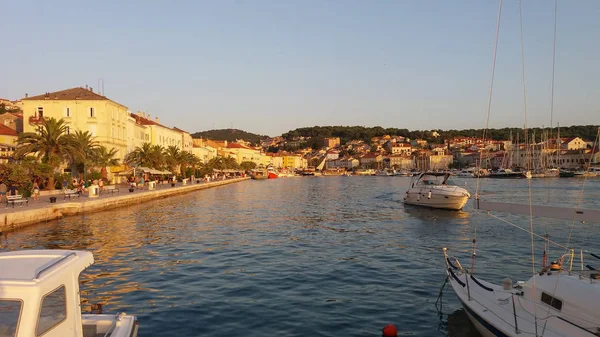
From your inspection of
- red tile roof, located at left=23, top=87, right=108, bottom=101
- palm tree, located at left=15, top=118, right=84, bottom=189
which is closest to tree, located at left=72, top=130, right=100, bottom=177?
palm tree, located at left=15, top=118, right=84, bottom=189

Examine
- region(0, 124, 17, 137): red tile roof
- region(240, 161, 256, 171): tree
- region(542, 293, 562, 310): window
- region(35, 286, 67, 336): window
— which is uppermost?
region(0, 124, 17, 137): red tile roof

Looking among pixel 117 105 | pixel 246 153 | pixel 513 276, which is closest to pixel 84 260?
pixel 513 276

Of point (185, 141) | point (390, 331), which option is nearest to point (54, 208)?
point (390, 331)

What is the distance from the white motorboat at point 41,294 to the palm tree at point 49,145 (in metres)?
40.2

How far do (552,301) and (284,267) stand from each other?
10082mm

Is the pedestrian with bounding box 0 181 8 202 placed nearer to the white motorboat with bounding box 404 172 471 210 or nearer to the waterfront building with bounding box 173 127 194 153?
the white motorboat with bounding box 404 172 471 210

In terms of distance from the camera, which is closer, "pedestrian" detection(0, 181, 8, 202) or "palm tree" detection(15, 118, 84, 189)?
"pedestrian" detection(0, 181, 8, 202)

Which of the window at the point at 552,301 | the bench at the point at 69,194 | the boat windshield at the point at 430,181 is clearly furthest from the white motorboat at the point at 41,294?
the boat windshield at the point at 430,181

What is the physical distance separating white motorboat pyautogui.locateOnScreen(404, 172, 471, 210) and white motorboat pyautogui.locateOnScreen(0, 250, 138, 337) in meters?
34.1

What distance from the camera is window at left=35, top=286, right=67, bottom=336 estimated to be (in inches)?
224

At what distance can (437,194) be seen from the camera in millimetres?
39438

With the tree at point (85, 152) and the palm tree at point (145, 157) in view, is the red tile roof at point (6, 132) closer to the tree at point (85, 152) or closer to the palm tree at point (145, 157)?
the tree at point (85, 152)

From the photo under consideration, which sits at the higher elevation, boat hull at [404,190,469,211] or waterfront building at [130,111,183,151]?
waterfront building at [130,111,183,151]

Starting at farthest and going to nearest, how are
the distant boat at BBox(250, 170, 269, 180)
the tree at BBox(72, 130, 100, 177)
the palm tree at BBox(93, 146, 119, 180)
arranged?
the distant boat at BBox(250, 170, 269, 180)
the palm tree at BBox(93, 146, 119, 180)
the tree at BBox(72, 130, 100, 177)
